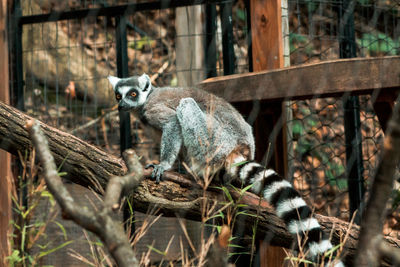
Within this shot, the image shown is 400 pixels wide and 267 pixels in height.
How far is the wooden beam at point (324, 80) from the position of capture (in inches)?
120

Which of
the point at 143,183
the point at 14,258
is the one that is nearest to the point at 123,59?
the point at 143,183

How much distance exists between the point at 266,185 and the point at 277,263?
0.95 metres

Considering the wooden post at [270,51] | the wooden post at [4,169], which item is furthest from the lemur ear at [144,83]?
the wooden post at [4,169]

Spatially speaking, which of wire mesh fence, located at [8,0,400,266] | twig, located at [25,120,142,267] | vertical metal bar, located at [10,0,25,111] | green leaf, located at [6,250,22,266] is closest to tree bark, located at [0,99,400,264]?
green leaf, located at [6,250,22,266]

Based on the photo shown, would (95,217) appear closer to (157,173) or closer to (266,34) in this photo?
(157,173)

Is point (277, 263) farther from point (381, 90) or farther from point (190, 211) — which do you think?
point (381, 90)

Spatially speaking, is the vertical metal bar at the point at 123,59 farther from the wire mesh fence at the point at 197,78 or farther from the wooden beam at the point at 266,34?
the wooden beam at the point at 266,34

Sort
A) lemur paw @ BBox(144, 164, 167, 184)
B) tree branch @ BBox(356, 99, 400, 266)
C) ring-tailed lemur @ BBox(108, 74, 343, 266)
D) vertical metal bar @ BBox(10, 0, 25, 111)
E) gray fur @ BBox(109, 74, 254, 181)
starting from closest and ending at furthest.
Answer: tree branch @ BBox(356, 99, 400, 266) < ring-tailed lemur @ BBox(108, 74, 343, 266) < lemur paw @ BBox(144, 164, 167, 184) < gray fur @ BBox(109, 74, 254, 181) < vertical metal bar @ BBox(10, 0, 25, 111)

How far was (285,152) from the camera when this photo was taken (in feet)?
12.4

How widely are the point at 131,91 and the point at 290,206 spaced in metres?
1.71

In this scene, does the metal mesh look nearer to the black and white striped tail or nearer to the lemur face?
the black and white striped tail

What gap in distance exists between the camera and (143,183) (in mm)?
3092

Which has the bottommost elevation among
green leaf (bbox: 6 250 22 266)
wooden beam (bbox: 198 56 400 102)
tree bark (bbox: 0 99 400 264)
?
green leaf (bbox: 6 250 22 266)

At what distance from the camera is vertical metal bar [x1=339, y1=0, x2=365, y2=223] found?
432cm
